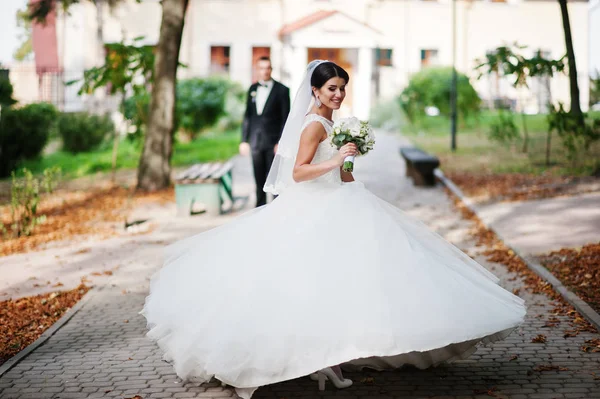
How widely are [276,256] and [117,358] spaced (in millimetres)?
1690

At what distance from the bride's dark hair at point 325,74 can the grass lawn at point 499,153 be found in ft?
38.8

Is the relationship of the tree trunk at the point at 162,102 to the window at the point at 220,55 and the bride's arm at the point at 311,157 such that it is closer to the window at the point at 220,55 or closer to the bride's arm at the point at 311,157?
the bride's arm at the point at 311,157

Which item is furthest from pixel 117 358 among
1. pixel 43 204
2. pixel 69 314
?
pixel 43 204

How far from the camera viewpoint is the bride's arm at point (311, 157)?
17.5 feet

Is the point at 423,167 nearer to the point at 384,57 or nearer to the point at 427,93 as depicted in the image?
the point at 427,93

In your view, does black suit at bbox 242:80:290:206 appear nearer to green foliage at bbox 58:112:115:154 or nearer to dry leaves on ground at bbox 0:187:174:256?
dry leaves on ground at bbox 0:187:174:256

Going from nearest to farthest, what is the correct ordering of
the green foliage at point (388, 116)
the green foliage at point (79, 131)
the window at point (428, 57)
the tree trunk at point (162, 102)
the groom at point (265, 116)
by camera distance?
1. the groom at point (265, 116)
2. the tree trunk at point (162, 102)
3. the green foliage at point (79, 131)
4. the green foliage at point (388, 116)
5. the window at point (428, 57)

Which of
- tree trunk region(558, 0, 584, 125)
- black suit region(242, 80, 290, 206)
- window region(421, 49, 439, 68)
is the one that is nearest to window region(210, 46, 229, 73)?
window region(421, 49, 439, 68)

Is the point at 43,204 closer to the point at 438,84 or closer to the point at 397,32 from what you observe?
the point at 438,84

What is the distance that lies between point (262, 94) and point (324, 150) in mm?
5526

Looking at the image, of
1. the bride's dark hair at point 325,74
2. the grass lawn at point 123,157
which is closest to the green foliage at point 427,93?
the grass lawn at point 123,157

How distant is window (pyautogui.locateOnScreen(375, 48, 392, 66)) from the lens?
125 feet

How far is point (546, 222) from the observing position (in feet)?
37.2

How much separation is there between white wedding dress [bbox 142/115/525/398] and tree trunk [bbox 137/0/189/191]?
9.93 meters
